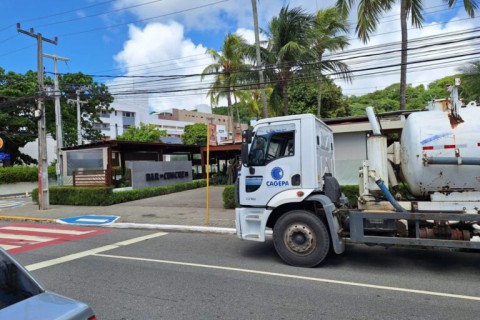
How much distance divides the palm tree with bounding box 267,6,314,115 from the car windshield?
48.0 feet

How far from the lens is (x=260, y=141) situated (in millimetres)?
7031

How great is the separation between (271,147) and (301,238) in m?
1.79

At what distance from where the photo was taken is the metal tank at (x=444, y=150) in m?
5.85

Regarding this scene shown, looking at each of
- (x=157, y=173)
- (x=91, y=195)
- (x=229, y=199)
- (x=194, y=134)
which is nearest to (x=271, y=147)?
(x=229, y=199)

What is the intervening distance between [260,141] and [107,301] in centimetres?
382

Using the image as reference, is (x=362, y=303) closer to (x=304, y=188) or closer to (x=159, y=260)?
(x=304, y=188)

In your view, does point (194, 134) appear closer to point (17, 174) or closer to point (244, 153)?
point (17, 174)

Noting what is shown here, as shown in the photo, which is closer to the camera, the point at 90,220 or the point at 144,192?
the point at 90,220

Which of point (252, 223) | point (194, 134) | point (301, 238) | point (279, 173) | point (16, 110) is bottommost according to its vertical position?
point (301, 238)

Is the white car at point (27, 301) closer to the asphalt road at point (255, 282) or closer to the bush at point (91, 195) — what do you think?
the asphalt road at point (255, 282)

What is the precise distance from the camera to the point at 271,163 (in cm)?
693

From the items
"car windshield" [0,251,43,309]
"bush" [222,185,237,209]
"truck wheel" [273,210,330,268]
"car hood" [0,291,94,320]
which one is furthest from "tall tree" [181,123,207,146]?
"car hood" [0,291,94,320]

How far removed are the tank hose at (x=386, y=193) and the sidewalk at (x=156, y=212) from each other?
5.39 metres

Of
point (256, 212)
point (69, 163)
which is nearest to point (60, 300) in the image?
point (256, 212)
